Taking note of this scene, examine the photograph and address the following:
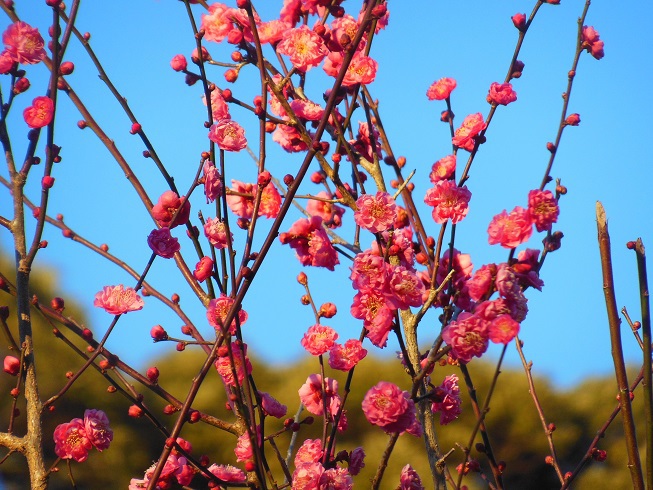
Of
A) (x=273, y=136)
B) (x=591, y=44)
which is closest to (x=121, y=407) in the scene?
(x=273, y=136)

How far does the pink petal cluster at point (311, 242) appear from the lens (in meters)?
1.53

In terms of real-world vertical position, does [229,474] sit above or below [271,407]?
below

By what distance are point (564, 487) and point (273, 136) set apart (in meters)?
1.05

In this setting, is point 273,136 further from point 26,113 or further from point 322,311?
point 26,113

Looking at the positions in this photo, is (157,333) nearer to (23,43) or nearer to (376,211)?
(376,211)

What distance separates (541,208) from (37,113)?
0.97 metres

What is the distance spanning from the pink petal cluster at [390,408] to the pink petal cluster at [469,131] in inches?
24.0

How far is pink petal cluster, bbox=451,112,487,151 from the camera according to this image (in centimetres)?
158

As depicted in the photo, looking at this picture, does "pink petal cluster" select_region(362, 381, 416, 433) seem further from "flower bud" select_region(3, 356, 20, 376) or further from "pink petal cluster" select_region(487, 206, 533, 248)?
"flower bud" select_region(3, 356, 20, 376)

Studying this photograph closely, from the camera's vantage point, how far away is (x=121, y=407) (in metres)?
6.76

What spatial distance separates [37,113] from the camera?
1.34 meters

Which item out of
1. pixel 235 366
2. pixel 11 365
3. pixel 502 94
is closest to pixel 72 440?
pixel 11 365

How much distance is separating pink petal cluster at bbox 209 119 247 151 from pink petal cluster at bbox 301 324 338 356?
42 centimetres

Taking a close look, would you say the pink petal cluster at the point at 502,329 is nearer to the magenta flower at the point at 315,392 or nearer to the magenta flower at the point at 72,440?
the magenta flower at the point at 315,392
